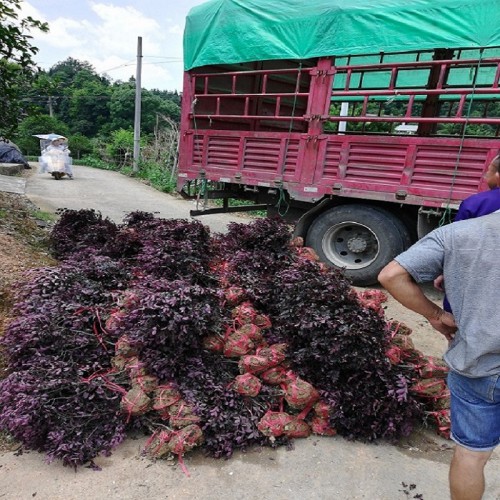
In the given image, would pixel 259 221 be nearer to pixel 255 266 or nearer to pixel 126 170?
pixel 255 266

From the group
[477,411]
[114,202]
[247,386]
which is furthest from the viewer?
[114,202]

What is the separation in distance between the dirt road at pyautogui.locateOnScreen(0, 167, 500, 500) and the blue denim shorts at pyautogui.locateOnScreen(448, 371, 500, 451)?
60 cm

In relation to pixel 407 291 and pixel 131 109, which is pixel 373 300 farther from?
pixel 131 109

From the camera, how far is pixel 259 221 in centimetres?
391

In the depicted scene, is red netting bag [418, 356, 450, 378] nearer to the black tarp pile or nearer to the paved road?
the paved road

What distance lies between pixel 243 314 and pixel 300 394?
2.12 ft

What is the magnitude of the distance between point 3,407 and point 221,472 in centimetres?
123

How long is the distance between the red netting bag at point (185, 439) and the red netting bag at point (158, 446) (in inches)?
0.9

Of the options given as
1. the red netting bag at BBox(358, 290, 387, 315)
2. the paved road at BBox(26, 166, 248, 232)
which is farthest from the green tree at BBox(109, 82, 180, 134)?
the red netting bag at BBox(358, 290, 387, 315)

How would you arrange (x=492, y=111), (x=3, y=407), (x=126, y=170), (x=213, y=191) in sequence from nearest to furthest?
(x=3, y=407) < (x=213, y=191) < (x=492, y=111) < (x=126, y=170)

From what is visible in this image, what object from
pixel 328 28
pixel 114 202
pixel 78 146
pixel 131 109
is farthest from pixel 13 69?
pixel 131 109

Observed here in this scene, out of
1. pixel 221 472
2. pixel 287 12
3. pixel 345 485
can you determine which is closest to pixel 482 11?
pixel 287 12

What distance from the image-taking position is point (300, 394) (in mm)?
2318

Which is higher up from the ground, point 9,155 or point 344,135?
point 344,135
